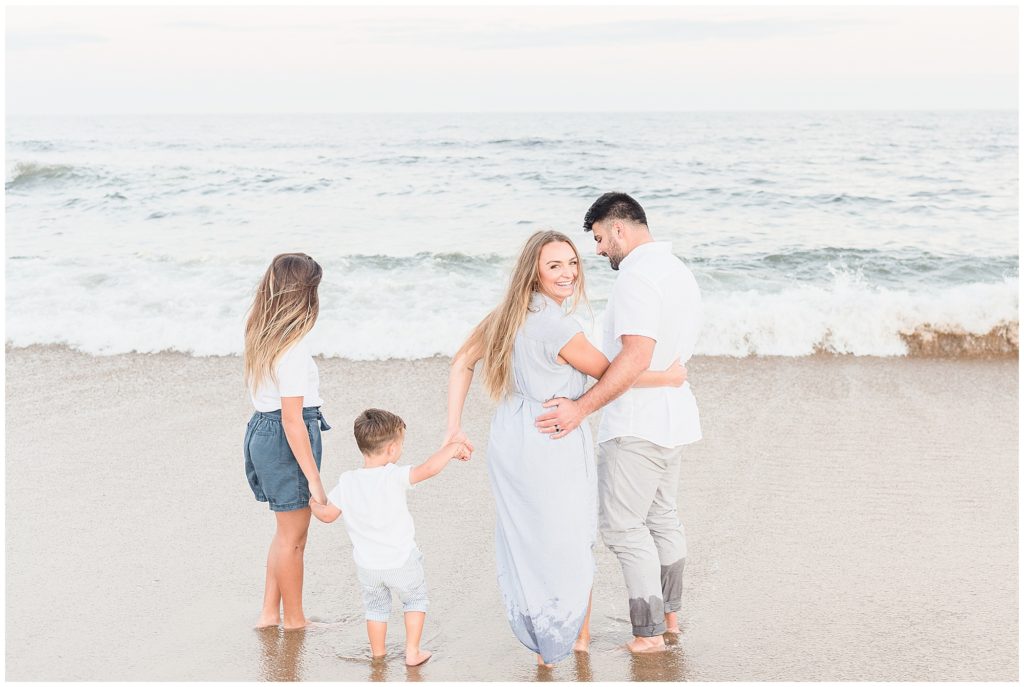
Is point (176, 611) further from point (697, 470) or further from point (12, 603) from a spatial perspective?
point (697, 470)

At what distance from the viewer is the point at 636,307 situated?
10.2ft

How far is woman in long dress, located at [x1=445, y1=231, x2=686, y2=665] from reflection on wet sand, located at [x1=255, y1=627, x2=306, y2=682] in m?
0.76

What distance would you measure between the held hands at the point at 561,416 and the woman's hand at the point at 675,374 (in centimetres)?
36

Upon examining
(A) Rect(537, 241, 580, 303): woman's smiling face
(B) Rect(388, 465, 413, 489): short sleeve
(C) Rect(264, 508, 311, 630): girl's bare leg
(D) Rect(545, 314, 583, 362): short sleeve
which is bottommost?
(C) Rect(264, 508, 311, 630): girl's bare leg

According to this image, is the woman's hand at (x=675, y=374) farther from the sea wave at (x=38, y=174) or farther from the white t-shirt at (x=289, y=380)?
the sea wave at (x=38, y=174)

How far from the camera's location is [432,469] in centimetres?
306

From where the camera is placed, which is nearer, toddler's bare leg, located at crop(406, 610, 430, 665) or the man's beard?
toddler's bare leg, located at crop(406, 610, 430, 665)

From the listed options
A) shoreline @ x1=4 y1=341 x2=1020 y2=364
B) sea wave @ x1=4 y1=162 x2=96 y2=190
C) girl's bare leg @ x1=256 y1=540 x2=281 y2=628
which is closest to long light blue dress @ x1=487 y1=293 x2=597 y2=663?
girl's bare leg @ x1=256 y1=540 x2=281 y2=628

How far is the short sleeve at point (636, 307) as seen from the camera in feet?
10.2

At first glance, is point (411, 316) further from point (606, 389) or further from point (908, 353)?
point (606, 389)

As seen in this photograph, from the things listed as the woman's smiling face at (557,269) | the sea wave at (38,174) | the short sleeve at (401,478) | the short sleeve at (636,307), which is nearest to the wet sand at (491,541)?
the short sleeve at (401,478)

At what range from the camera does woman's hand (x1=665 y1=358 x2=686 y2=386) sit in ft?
10.7

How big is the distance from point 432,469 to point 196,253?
34.8 feet

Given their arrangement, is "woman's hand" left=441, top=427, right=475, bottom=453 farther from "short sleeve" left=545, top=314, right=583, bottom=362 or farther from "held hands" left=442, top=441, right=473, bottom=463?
"short sleeve" left=545, top=314, right=583, bottom=362
